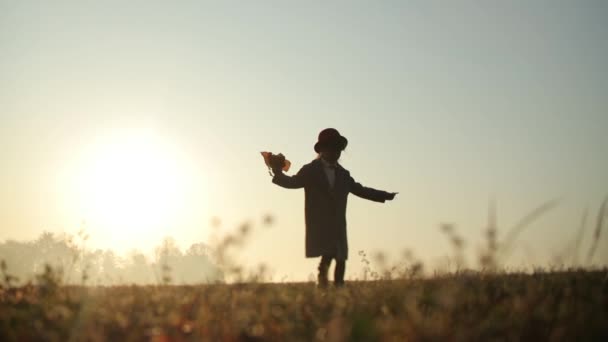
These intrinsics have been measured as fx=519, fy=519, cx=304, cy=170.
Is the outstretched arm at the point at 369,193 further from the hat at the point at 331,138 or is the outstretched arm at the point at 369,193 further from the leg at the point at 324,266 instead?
the leg at the point at 324,266

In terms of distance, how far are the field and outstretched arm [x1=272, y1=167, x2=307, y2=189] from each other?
12.2ft

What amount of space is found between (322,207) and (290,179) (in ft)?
2.18

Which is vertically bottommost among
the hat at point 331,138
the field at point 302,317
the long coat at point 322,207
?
the field at point 302,317

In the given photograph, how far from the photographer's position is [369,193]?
346 inches

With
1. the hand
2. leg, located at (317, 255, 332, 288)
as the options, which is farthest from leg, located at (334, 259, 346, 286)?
the hand

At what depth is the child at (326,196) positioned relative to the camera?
7.78 m

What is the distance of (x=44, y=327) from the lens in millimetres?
2936

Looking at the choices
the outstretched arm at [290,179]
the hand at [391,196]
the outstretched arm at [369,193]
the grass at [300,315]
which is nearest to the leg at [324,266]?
the outstretched arm at [290,179]

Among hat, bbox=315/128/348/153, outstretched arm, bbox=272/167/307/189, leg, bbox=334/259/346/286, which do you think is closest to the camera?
leg, bbox=334/259/346/286

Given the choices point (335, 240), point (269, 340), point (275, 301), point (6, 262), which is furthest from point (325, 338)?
point (335, 240)

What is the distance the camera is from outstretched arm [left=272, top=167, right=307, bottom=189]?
26.4 feet

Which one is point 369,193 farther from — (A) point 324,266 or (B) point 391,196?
(A) point 324,266

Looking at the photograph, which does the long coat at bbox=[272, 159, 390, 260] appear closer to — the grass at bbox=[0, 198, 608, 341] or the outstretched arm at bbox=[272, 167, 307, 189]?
the outstretched arm at bbox=[272, 167, 307, 189]

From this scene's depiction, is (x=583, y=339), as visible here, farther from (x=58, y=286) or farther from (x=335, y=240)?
(x=335, y=240)
